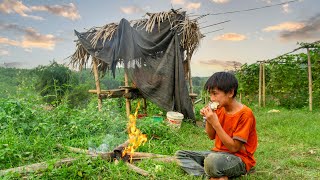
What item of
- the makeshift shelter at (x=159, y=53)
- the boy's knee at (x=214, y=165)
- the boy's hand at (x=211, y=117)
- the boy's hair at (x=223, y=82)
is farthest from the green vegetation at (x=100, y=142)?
the boy's hair at (x=223, y=82)

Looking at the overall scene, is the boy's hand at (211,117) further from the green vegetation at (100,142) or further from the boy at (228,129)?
the green vegetation at (100,142)

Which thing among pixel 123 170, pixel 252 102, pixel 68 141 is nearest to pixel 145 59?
pixel 68 141

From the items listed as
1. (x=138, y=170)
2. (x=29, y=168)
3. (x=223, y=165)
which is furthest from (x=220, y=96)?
(x=29, y=168)

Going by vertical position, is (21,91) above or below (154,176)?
above

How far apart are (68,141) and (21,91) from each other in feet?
7.78

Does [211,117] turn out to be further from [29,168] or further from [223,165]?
[29,168]

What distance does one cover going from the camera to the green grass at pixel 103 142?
12.5 feet

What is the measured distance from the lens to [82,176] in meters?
3.57

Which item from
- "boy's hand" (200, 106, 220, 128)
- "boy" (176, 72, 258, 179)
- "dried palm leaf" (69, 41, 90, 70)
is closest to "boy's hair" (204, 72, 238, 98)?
"boy" (176, 72, 258, 179)

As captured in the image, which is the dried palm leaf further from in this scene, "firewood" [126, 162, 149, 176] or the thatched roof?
"firewood" [126, 162, 149, 176]

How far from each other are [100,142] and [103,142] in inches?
3.2

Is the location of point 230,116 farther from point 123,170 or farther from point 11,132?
point 11,132

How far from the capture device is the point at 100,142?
17.1 ft

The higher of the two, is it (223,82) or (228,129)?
(223,82)
